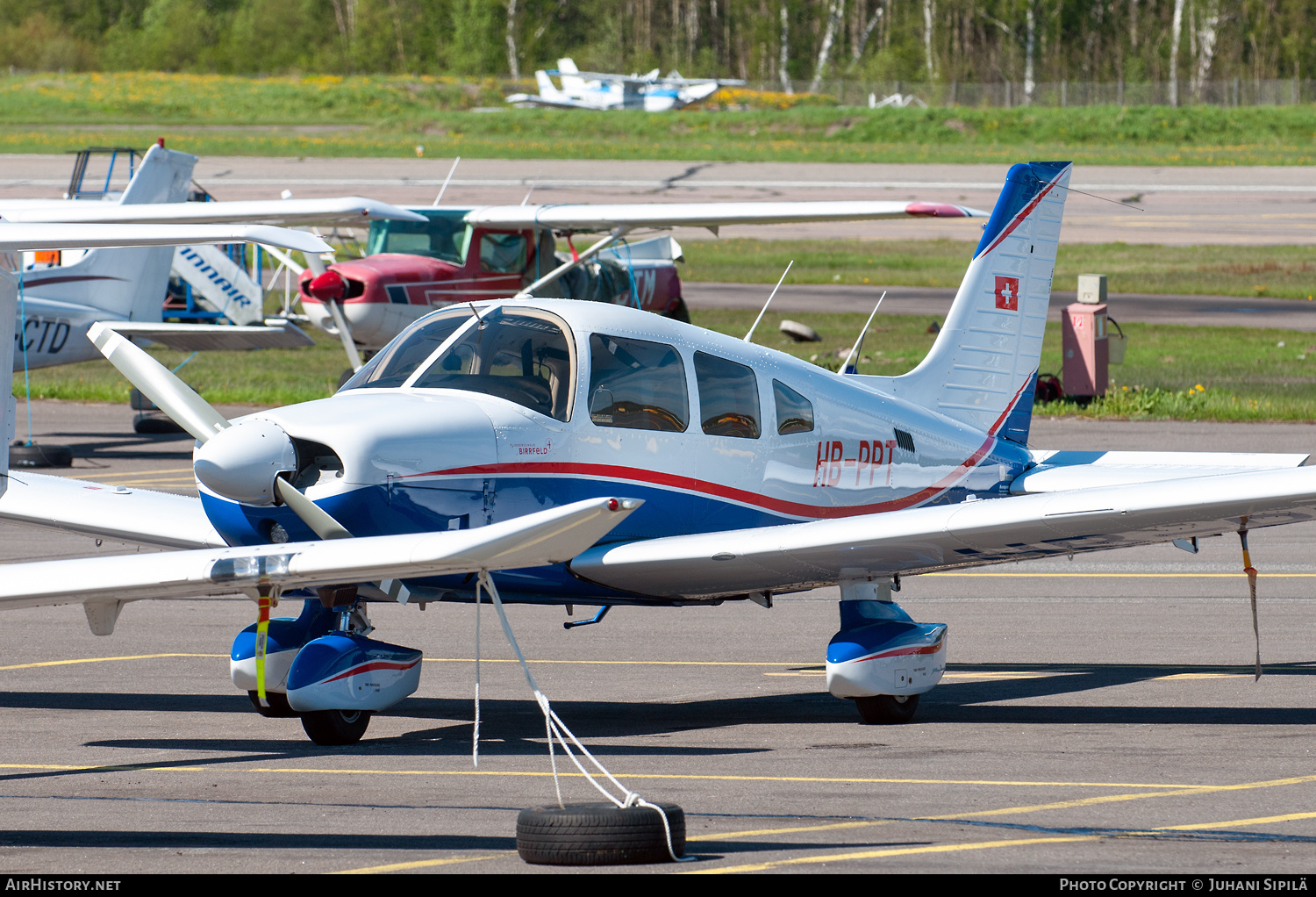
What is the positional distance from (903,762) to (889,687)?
3.01 ft

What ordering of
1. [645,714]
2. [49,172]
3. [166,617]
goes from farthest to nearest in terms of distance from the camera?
[49,172]
[166,617]
[645,714]

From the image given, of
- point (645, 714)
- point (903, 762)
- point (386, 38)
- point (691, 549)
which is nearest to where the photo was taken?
point (903, 762)

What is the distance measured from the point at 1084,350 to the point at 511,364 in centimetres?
1746

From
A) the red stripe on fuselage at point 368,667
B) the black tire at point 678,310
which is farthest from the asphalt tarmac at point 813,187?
the red stripe on fuselage at point 368,667

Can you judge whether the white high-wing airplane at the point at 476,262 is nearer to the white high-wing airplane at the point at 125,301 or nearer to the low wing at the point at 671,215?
the low wing at the point at 671,215

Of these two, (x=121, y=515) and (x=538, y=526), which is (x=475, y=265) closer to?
(x=121, y=515)

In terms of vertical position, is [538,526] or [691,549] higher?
[538,526]

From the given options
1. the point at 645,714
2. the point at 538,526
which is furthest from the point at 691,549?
the point at 538,526

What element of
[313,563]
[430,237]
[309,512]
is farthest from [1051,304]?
[313,563]

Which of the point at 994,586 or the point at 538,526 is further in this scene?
the point at 994,586

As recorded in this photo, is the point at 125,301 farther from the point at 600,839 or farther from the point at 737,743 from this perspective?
the point at 600,839

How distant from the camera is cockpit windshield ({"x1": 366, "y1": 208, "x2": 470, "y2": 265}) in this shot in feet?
84.1

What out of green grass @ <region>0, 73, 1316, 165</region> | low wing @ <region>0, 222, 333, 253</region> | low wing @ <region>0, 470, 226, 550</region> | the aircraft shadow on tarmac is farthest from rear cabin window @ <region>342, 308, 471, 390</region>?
green grass @ <region>0, 73, 1316, 165</region>

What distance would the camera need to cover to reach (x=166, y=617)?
13.0 m
